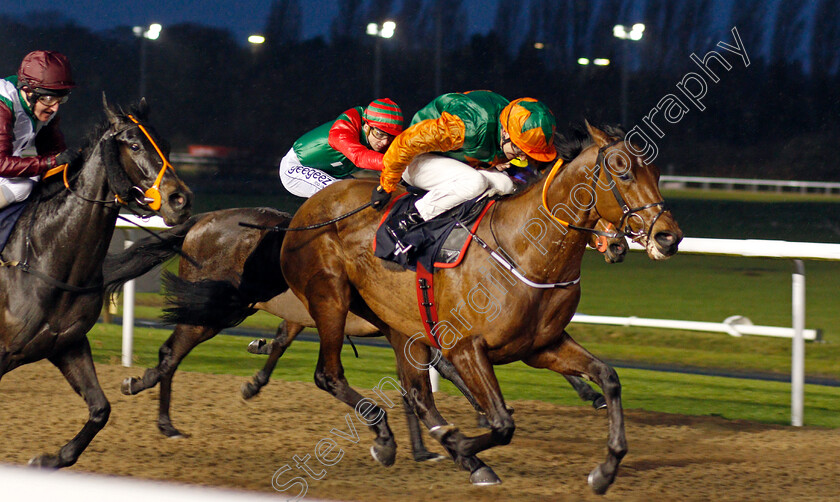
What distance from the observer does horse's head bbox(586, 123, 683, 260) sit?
299 cm

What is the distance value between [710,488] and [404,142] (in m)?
1.69

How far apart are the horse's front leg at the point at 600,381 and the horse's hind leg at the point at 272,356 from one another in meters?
1.80

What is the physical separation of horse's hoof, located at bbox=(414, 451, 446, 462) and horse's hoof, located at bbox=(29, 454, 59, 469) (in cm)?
141

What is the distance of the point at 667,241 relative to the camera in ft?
9.69

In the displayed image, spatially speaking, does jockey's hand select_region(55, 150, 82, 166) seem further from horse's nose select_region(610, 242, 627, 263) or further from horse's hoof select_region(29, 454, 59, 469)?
horse's nose select_region(610, 242, 627, 263)

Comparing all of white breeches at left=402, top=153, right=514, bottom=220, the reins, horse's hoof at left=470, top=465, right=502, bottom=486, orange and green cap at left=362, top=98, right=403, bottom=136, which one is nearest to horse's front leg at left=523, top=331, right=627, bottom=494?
horse's hoof at left=470, top=465, right=502, bottom=486

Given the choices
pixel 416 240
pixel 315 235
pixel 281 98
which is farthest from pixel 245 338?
pixel 281 98

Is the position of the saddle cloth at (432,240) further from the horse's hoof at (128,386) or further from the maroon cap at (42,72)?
the horse's hoof at (128,386)

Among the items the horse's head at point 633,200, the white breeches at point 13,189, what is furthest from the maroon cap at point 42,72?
the horse's head at point 633,200

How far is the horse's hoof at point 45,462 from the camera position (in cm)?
321

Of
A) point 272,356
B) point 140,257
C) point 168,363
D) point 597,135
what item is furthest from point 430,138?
point 272,356

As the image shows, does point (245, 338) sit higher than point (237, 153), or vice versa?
point (245, 338)

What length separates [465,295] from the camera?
11.0 feet

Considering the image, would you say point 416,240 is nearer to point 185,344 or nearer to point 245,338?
point 185,344
